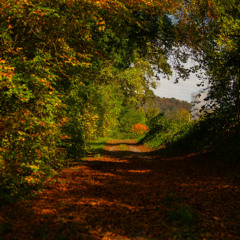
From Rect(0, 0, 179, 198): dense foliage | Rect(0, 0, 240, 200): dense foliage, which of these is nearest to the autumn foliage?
Rect(0, 0, 240, 200): dense foliage

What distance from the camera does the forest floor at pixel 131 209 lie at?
4.77 meters

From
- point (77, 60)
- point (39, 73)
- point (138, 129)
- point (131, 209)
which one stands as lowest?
point (131, 209)

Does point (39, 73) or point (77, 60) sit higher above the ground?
point (77, 60)

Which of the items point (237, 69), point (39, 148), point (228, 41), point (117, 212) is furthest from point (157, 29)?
point (117, 212)

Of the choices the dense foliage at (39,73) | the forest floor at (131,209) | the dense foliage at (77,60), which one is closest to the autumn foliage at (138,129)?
the dense foliage at (77,60)

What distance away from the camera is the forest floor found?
4766 mm

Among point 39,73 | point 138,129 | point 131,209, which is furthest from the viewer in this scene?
point 138,129

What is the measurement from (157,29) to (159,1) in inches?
135

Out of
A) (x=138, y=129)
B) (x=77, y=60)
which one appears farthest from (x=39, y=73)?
(x=138, y=129)

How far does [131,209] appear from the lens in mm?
6242

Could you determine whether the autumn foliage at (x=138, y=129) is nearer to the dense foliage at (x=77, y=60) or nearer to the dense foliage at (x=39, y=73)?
the dense foliage at (x=77, y=60)

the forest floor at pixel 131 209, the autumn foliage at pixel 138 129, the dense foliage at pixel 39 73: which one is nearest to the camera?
the forest floor at pixel 131 209

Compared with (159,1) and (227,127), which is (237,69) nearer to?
(227,127)

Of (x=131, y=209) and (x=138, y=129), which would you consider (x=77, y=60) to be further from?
(x=138, y=129)
